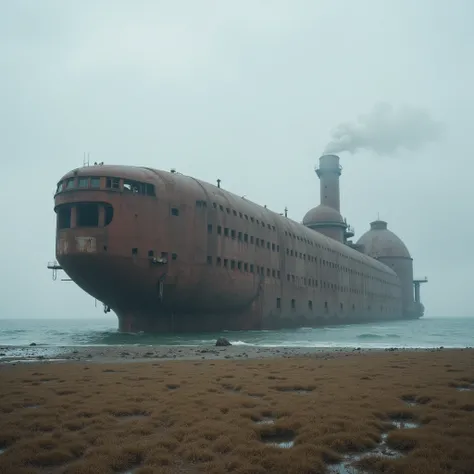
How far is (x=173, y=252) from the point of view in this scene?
35.9 metres

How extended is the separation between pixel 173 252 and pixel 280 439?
95.1ft

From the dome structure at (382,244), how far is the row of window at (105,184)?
82440 mm

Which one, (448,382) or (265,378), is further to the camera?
(265,378)

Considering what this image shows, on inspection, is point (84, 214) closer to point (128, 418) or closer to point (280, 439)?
point (128, 418)

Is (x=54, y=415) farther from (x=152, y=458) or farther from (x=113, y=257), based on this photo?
(x=113, y=257)

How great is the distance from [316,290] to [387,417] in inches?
2097

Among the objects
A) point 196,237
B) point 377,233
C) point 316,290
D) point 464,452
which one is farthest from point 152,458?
point 377,233

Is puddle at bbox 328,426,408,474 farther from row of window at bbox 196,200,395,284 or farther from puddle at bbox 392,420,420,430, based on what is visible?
row of window at bbox 196,200,395,284

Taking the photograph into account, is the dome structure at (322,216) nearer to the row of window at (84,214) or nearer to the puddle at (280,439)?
the row of window at (84,214)

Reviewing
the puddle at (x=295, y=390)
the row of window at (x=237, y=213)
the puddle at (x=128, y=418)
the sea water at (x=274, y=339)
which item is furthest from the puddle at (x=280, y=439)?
the row of window at (x=237, y=213)

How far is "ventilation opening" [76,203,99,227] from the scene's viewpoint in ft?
114

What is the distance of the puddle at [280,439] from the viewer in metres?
7.12

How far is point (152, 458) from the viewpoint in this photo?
6.44m

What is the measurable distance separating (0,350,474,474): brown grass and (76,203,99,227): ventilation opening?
22.2 m
